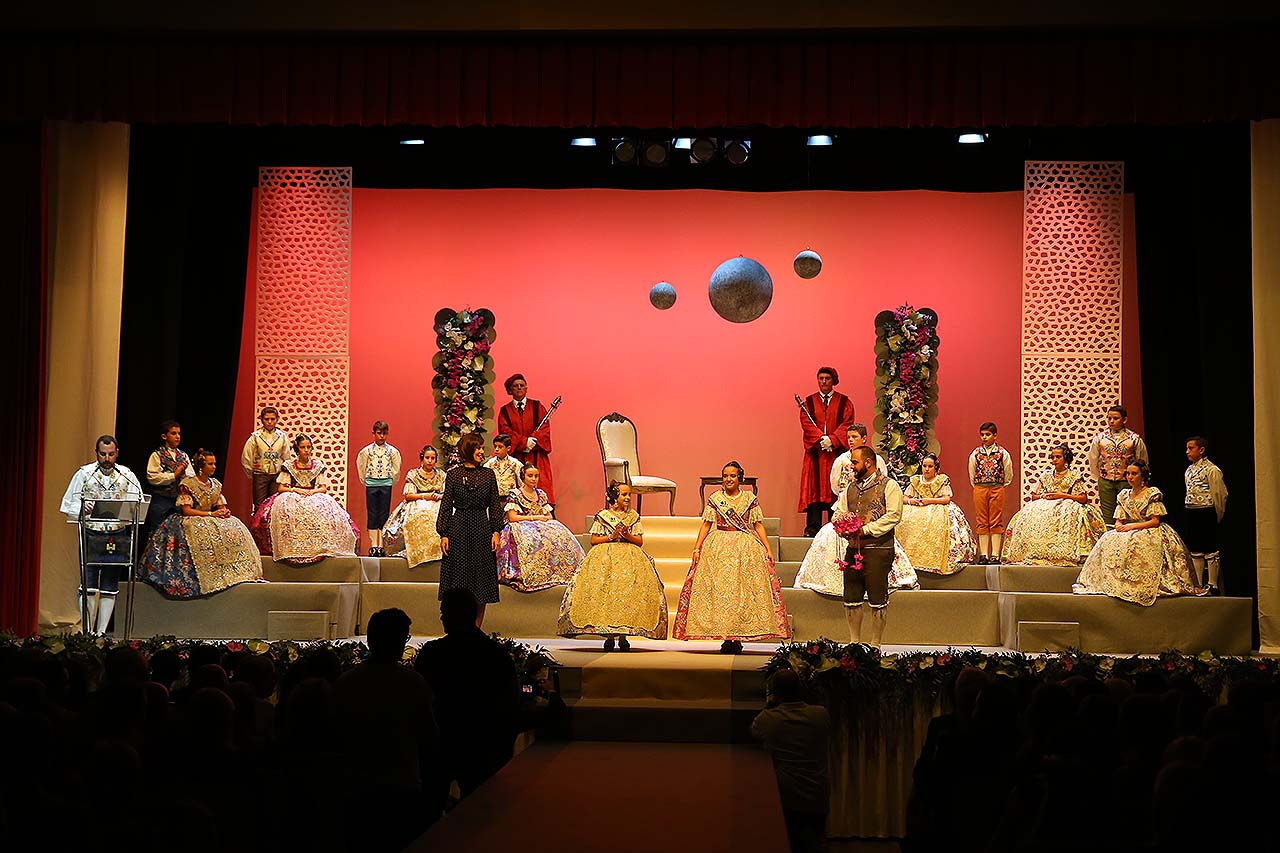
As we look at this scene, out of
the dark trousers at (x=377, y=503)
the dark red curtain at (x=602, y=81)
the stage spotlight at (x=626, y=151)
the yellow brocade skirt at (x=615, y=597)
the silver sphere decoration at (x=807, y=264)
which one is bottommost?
the yellow brocade skirt at (x=615, y=597)

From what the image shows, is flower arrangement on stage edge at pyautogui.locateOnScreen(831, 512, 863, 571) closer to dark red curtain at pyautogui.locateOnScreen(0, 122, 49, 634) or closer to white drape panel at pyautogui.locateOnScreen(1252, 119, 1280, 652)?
white drape panel at pyautogui.locateOnScreen(1252, 119, 1280, 652)

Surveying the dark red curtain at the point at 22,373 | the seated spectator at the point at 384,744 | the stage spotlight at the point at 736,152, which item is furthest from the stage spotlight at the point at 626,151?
the seated spectator at the point at 384,744

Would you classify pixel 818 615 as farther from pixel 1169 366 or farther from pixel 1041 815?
pixel 1041 815

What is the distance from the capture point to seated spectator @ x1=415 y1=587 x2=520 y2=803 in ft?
13.9

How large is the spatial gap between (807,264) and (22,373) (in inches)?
255

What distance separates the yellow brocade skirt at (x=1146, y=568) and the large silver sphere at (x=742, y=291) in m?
3.86

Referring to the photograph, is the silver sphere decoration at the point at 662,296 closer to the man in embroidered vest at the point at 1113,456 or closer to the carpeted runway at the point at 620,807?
the man in embroidered vest at the point at 1113,456

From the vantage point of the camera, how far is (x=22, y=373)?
344 inches

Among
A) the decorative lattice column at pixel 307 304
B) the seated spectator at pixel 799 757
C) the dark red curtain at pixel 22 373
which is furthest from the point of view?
the decorative lattice column at pixel 307 304

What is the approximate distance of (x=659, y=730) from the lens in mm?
6613

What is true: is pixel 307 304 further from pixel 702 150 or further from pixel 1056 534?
pixel 1056 534

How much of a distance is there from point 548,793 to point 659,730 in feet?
7.70

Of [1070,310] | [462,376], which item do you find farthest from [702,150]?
[1070,310]

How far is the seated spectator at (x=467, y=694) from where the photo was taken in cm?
422
